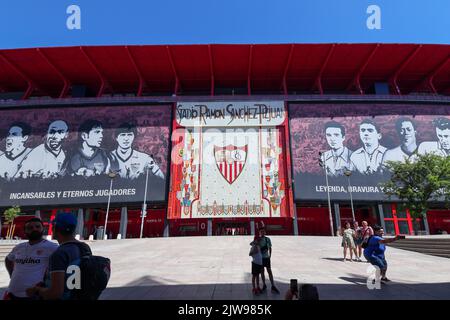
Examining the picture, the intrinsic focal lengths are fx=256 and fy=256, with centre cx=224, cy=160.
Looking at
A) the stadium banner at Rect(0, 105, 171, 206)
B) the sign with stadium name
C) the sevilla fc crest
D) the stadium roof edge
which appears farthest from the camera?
the stadium roof edge

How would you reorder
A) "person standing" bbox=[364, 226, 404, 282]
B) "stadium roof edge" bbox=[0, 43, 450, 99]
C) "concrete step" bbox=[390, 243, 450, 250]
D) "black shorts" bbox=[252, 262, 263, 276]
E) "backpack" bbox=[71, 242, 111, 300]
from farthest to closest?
1. "stadium roof edge" bbox=[0, 43, 450, 99]
2. "concrete step" bbox=[390, 243, 450, 250]
3. "person standing" bbox=[364, 226, 404, 282]
4. "black shorts" bbox=[252, 262, 263, 276]
5. "backpack" bbox=[71, 242, 111, 300]

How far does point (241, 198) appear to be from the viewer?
111 feet

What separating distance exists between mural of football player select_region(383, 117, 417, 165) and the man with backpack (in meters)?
38.4

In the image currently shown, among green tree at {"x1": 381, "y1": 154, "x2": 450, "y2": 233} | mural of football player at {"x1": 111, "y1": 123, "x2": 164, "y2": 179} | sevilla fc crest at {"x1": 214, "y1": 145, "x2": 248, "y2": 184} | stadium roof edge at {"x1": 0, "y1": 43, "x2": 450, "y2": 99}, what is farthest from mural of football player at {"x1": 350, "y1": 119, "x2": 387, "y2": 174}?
mural of football player at {"x1": 111, "y1": 123, "x2": 164, "y2": 179}

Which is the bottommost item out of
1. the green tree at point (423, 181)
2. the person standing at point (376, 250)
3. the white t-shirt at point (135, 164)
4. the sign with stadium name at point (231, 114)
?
the person standing at point (376, 250)

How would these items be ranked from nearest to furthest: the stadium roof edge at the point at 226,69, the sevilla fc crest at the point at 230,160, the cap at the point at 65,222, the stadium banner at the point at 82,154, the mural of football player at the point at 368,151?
the cap at the point at 65,222, the stadium banner at the point at 82,154, the mural of football player at the point at 368,151, the sevilla fc crest at the point at 230,160, the stadium roof edge at the point at 226,69

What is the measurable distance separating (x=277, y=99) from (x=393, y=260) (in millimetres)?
28444

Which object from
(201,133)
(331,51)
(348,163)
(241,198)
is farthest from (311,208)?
(331,51)

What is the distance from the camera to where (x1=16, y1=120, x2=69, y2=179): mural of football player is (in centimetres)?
3431

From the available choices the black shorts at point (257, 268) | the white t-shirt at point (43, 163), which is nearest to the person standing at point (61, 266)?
the black shorts at point (257, 268)

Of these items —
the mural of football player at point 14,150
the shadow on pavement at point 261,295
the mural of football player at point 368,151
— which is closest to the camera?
the shadow on pavement at point 261,295

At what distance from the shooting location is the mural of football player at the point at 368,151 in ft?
111

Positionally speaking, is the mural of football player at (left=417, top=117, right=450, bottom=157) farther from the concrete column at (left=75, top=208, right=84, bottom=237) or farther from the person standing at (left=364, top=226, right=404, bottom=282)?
the concrete column at (left=75, top=208, right=84, bottom=237)

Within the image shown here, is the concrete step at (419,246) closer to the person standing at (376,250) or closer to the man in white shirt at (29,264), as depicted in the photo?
the person standing at (376,250)
